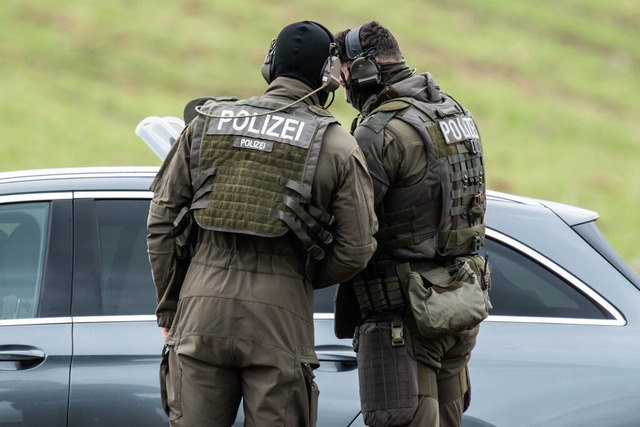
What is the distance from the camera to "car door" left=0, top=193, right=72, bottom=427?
154 inches

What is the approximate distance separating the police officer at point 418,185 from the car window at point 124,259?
80cm

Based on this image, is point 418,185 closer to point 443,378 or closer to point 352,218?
point 352,218

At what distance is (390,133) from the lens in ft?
12.1

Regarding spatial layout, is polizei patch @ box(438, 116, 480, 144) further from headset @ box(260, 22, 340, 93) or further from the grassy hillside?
the grassy hillside

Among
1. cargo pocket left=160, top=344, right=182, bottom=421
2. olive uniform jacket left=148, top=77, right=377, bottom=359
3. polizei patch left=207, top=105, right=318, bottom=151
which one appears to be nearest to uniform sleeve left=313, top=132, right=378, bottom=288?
olive uniform jacket left=148, top=77, right=377, bottom=359

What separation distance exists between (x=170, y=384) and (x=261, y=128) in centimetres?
90

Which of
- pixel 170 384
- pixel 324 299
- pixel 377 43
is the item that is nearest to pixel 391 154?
pixel 377 43

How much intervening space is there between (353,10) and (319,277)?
23083 millimetres

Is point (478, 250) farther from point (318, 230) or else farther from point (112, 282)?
point (112, 282)

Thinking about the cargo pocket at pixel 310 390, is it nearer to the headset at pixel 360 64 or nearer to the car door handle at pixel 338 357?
the car door handle at pixel 338 357

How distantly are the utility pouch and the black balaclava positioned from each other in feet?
2.55

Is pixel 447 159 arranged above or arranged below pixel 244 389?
above

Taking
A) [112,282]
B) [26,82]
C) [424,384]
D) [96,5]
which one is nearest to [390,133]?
[424,384]

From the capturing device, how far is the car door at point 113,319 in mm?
3934
